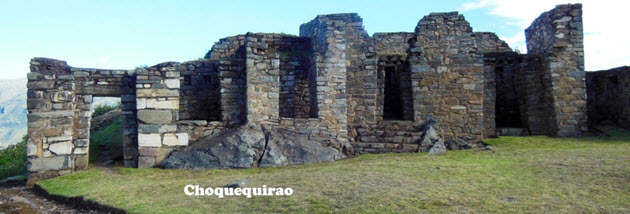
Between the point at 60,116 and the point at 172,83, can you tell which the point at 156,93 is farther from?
the point at 60,116

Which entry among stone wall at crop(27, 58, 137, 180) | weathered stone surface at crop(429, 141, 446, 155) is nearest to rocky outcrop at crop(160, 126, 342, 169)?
stone wall at crop(27, 58, 137, 180)

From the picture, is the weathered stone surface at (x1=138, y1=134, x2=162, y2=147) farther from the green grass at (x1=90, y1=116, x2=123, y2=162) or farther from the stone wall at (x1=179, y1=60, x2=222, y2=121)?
the stone wall at (x1=179, y1=60, x2=222, y2=121)

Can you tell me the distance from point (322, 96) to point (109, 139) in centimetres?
788

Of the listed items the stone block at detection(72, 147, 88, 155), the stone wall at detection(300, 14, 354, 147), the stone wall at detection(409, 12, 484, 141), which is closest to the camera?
the stone block at detection(72, 147, 88, 155)

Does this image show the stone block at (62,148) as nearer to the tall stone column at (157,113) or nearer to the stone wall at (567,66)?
the tall stone column at (157,113)

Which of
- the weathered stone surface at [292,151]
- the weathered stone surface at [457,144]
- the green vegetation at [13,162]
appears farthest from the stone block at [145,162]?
the weathered stone surface at [457,144]

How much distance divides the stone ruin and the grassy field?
3.98 feet

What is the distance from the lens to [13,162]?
651 inches

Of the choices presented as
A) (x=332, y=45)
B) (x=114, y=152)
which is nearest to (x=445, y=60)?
(x=332, y=45)

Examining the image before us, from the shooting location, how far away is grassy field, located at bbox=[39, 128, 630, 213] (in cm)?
748

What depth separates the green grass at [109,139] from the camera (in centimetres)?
1523

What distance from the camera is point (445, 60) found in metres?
16.0

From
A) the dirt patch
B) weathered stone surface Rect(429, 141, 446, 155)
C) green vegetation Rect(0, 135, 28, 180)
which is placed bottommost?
the dirt patch

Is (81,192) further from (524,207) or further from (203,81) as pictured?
(524,207)
